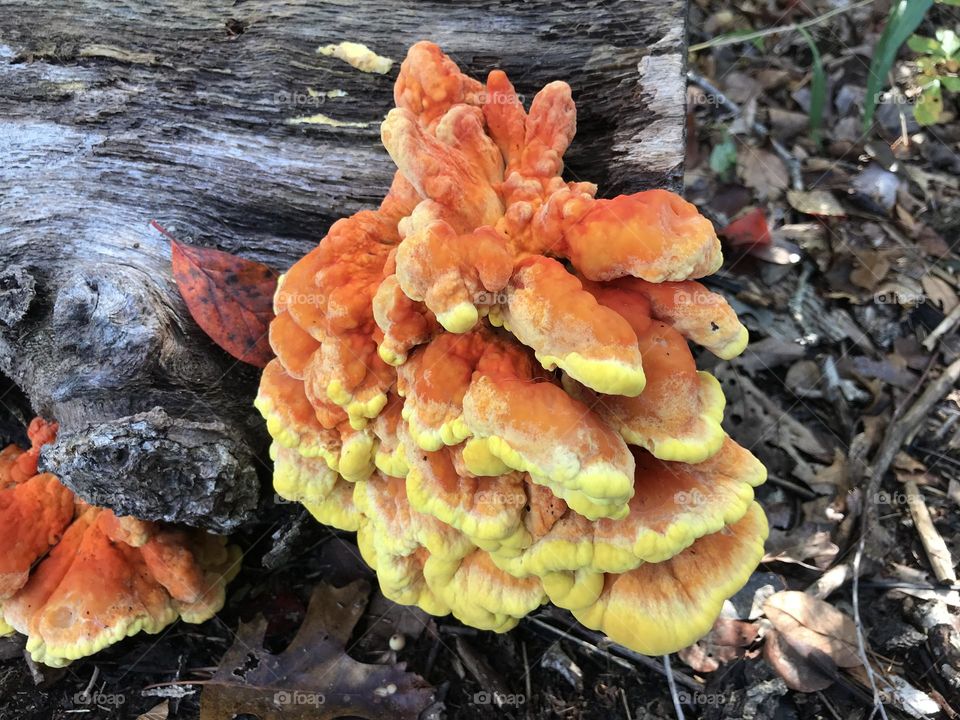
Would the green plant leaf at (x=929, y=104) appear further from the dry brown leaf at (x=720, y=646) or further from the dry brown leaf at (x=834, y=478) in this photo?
the dry brown leaf at (x=720, y=646)

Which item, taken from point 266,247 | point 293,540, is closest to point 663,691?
point 293,540

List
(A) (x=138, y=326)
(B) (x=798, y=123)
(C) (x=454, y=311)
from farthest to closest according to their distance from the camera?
(B) (x=798, y=123), (A) (x=138, y=326), (C) (x=454, y=311)

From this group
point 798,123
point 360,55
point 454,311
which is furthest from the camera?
point 798,123

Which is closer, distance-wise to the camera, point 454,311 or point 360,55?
point 454,311

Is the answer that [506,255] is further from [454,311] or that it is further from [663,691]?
[663,691]

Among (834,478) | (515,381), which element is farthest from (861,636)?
(515,381)

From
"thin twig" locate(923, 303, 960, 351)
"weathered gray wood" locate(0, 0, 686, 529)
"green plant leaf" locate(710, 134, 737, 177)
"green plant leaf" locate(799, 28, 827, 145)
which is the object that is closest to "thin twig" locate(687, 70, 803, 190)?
"green plant leaf" locate(799, 28, 827, 145)

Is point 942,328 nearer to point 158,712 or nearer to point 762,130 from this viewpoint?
point 762,130
